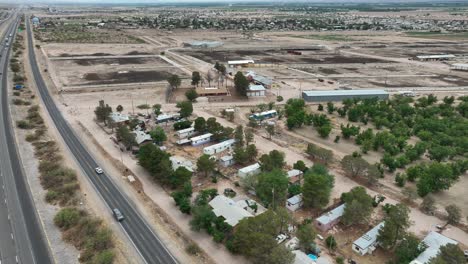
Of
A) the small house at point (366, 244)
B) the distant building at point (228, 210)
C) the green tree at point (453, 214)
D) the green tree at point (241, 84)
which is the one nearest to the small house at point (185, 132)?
the distant building at point (228, 210)

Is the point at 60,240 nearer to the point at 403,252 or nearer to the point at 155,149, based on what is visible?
the point at 155,149

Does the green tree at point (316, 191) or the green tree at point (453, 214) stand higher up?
the green tree at point (316, 191)

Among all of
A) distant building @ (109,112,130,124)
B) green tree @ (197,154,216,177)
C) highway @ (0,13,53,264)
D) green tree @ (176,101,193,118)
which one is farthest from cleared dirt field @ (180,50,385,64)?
highway @ (0,13,53,264)

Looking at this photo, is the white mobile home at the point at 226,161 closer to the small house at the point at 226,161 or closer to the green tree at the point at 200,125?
the small house at the point at 226,161

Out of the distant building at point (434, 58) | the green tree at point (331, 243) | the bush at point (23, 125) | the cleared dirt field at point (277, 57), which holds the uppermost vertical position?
the cleared dirt field at point (277, 57)

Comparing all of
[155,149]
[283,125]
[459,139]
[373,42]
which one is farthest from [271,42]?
[155,149]

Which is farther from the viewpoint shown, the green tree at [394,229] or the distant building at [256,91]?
the distant building at [256,91]

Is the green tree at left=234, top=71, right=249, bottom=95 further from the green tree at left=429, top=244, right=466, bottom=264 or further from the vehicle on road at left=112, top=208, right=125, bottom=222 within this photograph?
the green tree at left=429, top=244, right=466, bottom=264
